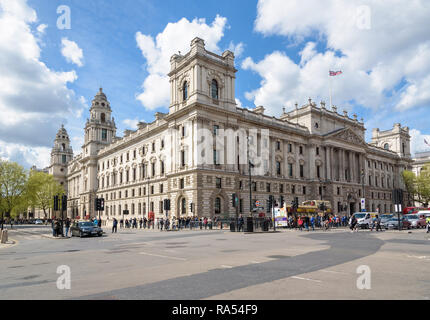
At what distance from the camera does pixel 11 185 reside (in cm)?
6347

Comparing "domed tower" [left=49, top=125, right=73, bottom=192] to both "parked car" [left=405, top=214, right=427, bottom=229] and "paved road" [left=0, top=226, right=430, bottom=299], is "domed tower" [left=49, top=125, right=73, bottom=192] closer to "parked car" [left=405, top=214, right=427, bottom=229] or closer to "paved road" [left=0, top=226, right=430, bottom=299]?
"parked car" [left=405, top=214, right=427, bottom=229]

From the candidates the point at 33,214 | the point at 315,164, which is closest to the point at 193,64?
the point at 315,164

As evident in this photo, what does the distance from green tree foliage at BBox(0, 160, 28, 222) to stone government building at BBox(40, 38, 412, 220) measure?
17219mm

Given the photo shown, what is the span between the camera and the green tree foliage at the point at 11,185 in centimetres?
6247

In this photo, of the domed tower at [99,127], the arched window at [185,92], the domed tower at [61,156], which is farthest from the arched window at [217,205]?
the domed tower at [61,156]

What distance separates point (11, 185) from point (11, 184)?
0.72 feet

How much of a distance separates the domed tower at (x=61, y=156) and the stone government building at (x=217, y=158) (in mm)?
22299

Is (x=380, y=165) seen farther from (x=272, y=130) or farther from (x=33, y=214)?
(x=33, y=214)

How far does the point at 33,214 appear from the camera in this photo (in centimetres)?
12550

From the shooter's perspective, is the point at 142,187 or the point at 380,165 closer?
the point at 142,187

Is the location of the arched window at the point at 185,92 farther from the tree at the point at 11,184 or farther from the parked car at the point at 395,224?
the tree at the point at 11,184

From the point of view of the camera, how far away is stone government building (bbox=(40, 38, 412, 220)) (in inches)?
1769
